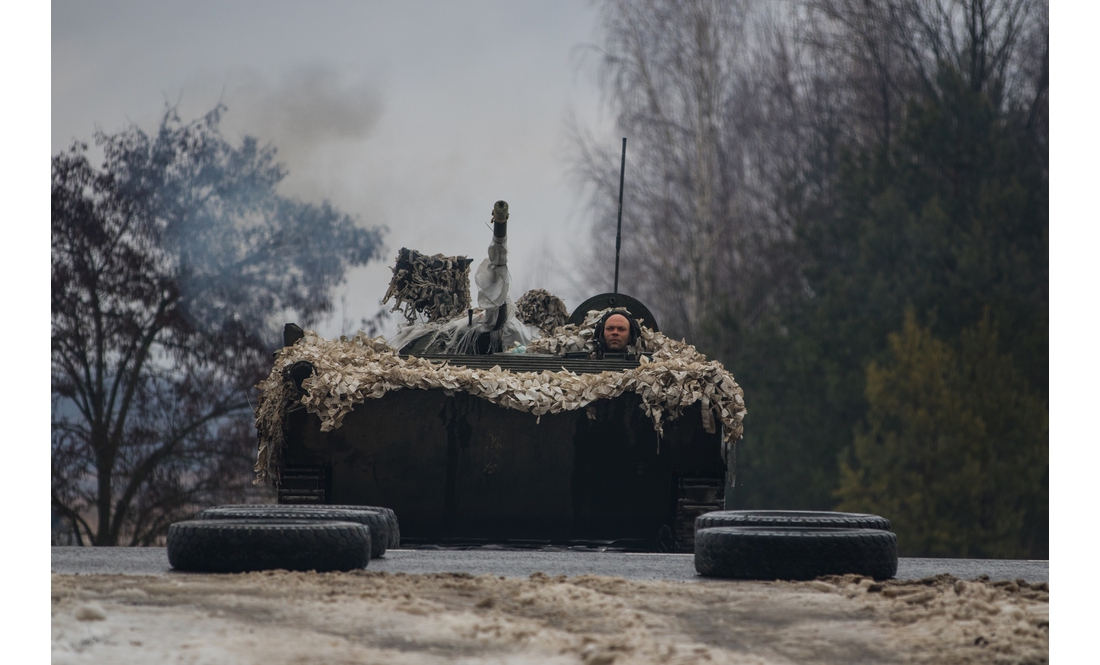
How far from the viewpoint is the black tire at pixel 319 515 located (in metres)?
5.54

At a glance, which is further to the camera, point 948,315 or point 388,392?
point 948,315

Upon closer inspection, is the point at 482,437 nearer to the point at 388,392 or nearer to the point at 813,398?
the point at 388,392

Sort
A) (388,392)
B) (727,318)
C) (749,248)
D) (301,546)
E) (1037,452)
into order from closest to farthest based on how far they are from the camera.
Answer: (301,546) < (388,392) < (1037,452) < (727,318) < (749,248)

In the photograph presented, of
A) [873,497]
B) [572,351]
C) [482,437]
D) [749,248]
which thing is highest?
[749,248]

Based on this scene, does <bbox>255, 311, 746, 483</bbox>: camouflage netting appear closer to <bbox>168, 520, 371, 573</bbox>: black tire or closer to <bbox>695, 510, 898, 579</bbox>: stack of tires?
<bbox>695, 510, 898, 579</bbox>: stack of tires

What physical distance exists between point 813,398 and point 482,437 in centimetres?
982

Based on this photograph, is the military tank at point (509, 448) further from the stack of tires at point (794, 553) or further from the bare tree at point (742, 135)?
the bare tree at point (742, 135)

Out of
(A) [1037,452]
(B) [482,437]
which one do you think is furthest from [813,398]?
(B) [482,437]

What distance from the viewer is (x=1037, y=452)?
1501 cm

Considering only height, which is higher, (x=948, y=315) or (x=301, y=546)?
(x=948, y=315)

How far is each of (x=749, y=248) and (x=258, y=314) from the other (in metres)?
8.12

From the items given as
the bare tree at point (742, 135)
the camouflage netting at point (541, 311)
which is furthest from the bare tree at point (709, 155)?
the camouflage netting at point (541, 311)

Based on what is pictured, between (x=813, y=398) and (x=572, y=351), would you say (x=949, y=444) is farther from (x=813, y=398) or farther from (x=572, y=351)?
(x=572, y=351)

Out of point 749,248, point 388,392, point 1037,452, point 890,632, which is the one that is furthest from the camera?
point 749,248
